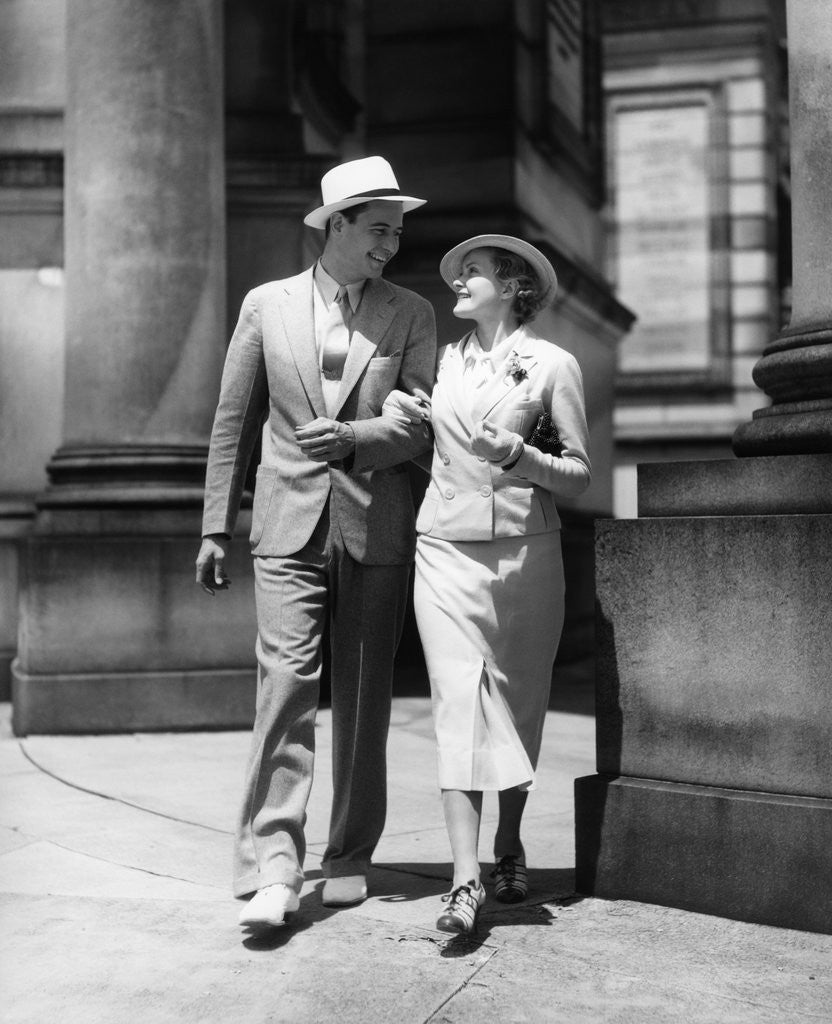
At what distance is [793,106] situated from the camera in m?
4.65

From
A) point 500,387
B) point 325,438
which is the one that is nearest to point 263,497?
point 325,438

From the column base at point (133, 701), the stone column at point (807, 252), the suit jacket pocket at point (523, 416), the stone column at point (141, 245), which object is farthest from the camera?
the stone column at point (141, 245)

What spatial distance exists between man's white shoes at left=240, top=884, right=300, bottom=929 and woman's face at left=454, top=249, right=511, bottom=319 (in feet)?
5.40

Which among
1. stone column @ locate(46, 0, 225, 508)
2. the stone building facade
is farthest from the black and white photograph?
the stone building facade

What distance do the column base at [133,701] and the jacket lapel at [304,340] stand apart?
3.63m

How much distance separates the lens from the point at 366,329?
4328 mm

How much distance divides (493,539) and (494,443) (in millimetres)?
339

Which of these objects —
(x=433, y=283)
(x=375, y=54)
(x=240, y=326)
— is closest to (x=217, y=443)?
(x=240, y=326)

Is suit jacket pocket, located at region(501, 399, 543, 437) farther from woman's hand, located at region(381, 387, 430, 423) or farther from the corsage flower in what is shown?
woman's hand, located at region(381, 387, 430, 423)

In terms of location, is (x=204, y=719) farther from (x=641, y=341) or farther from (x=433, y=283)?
(x=641, y=341)

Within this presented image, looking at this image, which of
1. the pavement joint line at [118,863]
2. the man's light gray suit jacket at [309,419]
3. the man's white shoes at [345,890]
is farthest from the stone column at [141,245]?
the man's white shoes at [345,890]

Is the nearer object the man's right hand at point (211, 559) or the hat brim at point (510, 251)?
the hat brim at point (510, 251)

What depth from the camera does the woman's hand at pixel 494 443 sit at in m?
3.87

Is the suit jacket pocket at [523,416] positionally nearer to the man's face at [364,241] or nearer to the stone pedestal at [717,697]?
the stone pedestal at [717,697]
